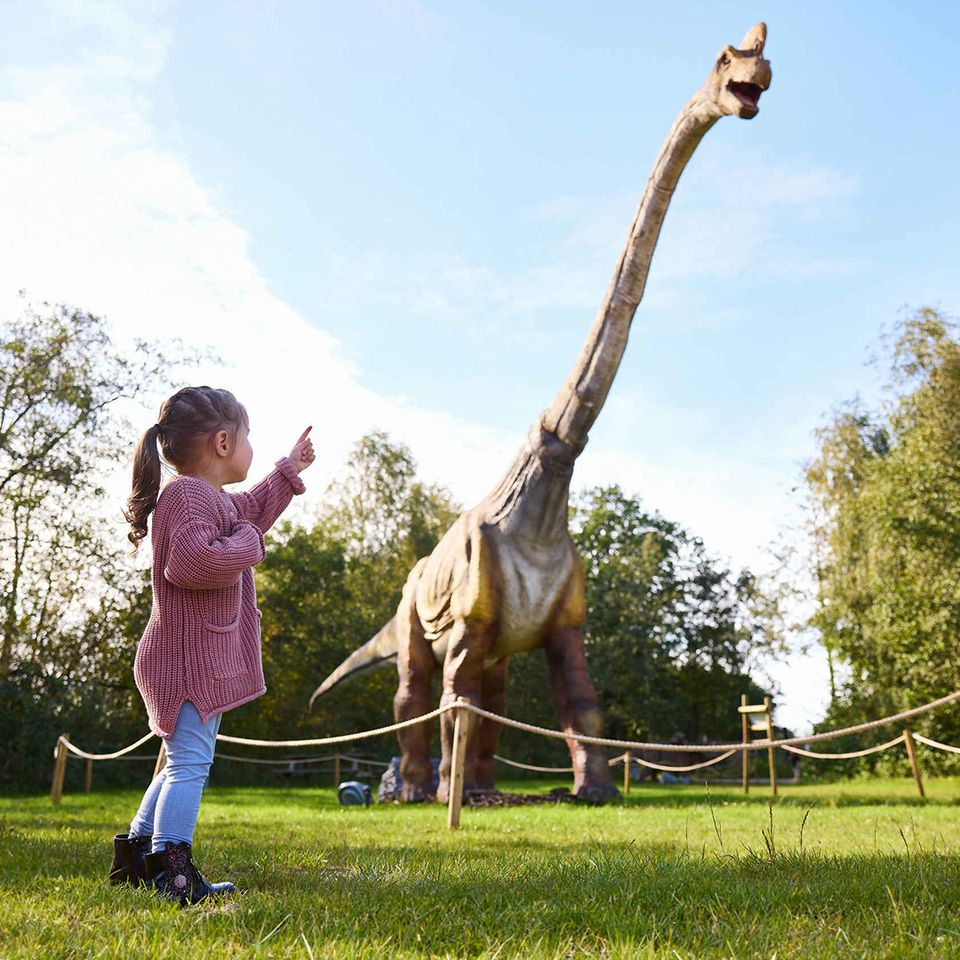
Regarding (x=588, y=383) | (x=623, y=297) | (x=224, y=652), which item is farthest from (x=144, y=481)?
(x=588, y=383)

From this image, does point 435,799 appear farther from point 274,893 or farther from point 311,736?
point 311,736

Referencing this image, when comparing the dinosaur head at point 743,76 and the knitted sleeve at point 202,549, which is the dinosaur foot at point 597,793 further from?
the knitted sleeve at point 202,549

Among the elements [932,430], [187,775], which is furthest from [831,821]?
[932,430]

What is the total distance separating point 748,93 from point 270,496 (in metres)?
5.48

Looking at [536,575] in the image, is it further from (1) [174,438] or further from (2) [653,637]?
(2) [653,637]

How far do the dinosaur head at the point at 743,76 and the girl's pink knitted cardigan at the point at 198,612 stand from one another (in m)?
5.63

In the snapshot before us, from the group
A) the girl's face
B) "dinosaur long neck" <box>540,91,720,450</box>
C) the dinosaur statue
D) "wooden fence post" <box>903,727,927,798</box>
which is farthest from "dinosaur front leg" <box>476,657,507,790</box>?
the girl's face

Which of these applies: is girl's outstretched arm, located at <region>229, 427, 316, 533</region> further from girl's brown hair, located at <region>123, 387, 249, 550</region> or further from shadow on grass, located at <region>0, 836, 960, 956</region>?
shadow on grass, located at <region>0, 836, 960, 956</region>

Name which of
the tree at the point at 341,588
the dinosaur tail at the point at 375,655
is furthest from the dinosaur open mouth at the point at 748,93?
the tree at the point at 341,588

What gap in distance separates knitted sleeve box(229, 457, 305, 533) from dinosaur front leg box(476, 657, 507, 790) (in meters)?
8.40

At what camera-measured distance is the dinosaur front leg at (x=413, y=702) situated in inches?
461

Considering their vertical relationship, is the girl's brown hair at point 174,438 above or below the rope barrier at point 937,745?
above

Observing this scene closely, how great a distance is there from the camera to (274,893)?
123 inches

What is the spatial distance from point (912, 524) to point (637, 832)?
13.6m
